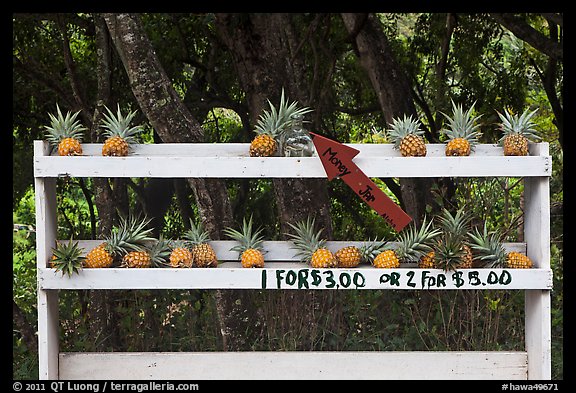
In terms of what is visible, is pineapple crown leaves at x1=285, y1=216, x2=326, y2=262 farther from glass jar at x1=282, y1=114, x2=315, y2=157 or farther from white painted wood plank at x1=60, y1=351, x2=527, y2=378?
white painted wood plank at x1=60, y1=351, x2=527, y2=378

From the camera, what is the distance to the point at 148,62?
18.2 feet

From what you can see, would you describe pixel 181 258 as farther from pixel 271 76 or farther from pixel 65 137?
pixel 271 76

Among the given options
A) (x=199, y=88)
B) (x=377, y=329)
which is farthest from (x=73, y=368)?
(x=199, y=88)

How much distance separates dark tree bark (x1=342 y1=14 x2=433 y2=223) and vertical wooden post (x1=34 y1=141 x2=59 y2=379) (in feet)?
11.3

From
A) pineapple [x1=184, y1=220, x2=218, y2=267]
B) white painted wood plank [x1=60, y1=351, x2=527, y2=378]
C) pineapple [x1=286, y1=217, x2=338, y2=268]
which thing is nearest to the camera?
pineapple [x1=286, y1=217, x2=338, y2=268]

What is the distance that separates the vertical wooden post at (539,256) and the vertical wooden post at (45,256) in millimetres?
2529

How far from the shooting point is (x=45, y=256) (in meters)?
4.36

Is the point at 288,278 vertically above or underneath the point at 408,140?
underneath

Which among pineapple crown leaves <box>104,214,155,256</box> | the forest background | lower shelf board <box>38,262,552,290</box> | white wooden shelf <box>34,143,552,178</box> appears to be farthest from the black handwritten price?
the forest background

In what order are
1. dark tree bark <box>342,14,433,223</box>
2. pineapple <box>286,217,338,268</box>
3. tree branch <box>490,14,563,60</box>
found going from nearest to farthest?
pineapple <box>286,217,338,268</box>
tree branch <box>490,14,563,60</box>
dark tree bark <box>342,14,433,223</box>

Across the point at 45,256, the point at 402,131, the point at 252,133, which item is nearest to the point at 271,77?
the point at 252,133

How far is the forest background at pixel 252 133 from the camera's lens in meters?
5.86

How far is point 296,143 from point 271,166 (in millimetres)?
264

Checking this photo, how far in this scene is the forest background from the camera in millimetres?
5859
